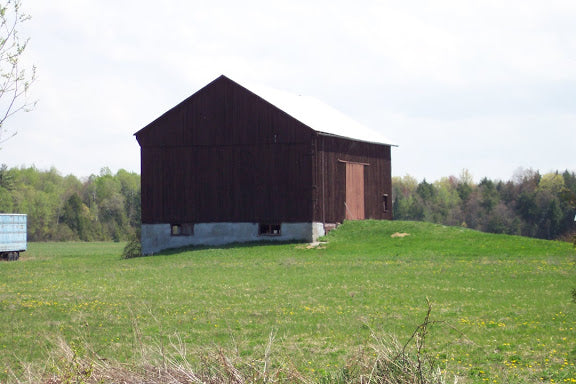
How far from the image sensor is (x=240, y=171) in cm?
4991

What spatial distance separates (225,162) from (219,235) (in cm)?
441

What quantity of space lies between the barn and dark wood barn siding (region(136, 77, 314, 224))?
2.3 inches

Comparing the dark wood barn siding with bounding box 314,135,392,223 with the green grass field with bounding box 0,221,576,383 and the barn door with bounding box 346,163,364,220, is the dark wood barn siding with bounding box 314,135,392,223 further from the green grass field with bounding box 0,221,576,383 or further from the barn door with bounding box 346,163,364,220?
the green grass field with bounding box 0,221,576,383

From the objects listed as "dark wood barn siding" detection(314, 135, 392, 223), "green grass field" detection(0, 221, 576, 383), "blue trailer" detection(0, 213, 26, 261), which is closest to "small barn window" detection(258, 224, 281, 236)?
"dark wood barn siding" detection(314, 135, 392, 223)

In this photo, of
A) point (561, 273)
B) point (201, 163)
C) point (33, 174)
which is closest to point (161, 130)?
point (201, 163)

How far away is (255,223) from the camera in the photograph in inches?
1948

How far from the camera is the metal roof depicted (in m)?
50.4

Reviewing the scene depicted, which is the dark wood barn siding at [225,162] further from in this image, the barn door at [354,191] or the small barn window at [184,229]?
the barn door at [354,191]

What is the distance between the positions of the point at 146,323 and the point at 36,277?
1721 cm

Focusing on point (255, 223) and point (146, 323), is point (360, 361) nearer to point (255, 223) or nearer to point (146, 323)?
point (146, 323)

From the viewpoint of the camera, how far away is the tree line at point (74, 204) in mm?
116562

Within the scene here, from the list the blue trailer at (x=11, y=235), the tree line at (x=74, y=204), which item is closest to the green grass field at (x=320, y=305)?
the blue trailer at (x=11, y=235)

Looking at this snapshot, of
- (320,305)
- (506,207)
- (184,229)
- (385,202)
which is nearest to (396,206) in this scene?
(506,207)

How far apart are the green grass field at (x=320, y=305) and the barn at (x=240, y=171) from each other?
A: 15.6ft
